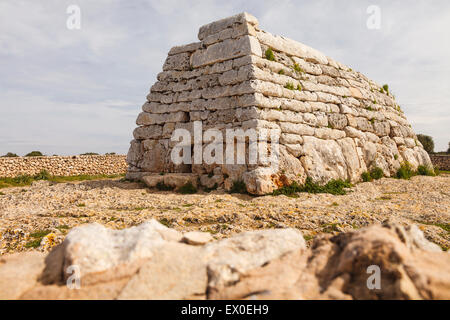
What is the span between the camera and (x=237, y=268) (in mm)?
2402

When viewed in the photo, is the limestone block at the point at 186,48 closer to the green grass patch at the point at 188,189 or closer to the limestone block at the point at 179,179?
the limestone block at the point at 179,179

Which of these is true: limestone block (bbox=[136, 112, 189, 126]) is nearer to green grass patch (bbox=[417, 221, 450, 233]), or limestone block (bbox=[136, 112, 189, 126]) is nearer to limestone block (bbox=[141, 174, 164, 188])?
limestone block (bbox=[141, 174, 164, 188])

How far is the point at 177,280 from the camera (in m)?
2.32

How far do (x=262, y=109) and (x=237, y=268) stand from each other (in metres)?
6.37

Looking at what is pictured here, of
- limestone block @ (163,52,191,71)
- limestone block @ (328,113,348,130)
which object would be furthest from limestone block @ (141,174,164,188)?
limestone block @ (328,113,348,130)

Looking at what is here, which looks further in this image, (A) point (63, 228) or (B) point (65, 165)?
(B) point (65, 165)

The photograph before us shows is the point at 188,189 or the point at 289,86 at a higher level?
the point at 289,86

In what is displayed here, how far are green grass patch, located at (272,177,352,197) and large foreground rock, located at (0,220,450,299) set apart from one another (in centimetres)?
512

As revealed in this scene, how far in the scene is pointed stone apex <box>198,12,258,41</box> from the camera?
354 inches

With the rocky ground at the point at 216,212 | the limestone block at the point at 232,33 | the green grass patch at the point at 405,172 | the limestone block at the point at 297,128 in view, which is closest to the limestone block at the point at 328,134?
the limestone block at the point at 297,128

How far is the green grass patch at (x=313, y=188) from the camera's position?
7.82 m

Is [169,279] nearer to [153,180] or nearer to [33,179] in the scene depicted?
[153,180]

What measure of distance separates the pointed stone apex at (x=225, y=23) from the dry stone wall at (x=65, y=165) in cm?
1266

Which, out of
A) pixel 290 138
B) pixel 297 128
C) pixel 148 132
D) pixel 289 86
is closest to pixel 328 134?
pixel 297 128
